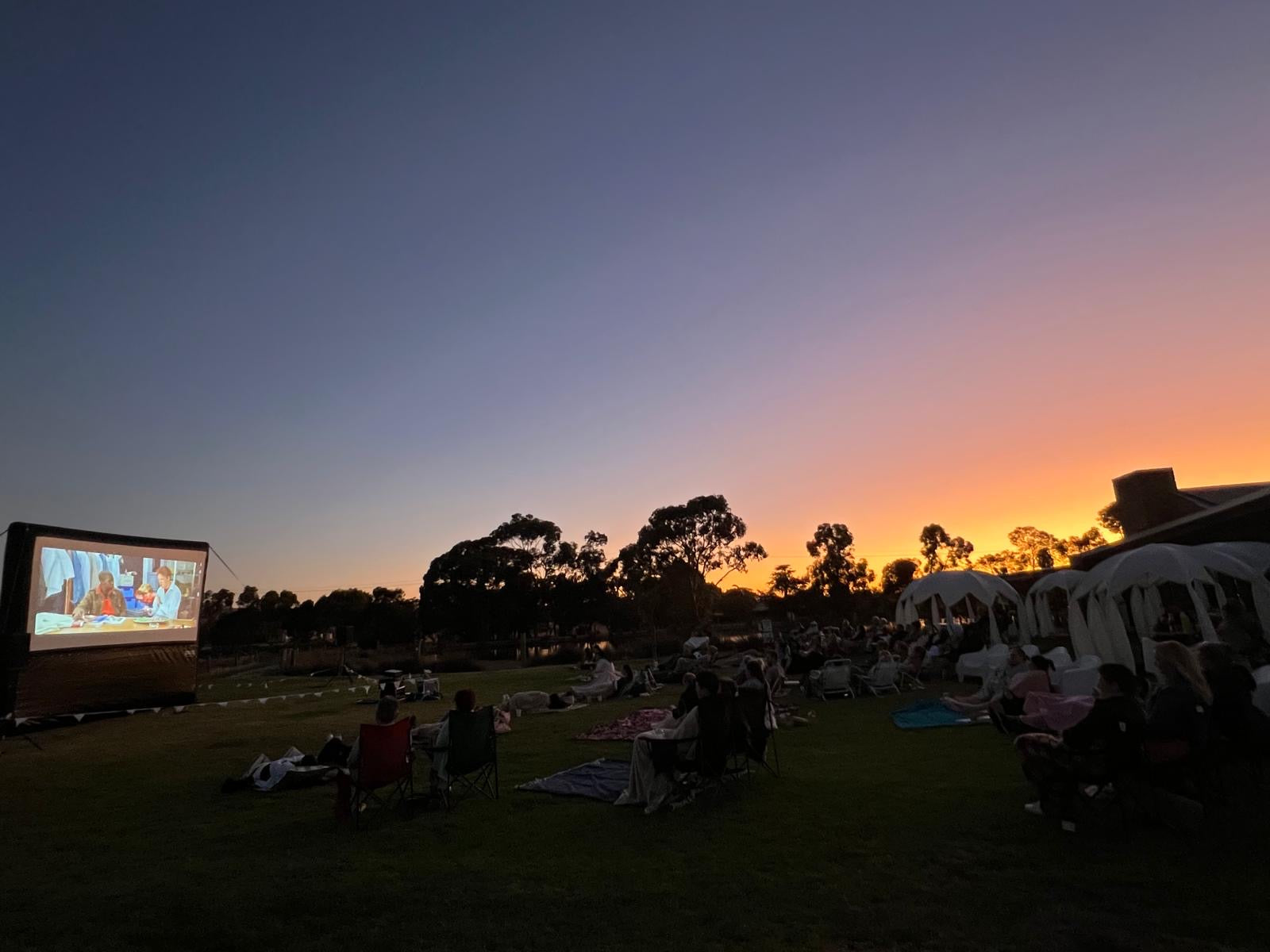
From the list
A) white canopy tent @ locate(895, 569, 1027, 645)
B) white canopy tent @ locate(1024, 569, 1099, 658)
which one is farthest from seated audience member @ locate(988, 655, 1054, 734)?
white canopy tent @ locate(895, 569, 1027, 645)

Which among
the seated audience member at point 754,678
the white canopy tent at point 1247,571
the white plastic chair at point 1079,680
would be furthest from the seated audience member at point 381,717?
the white canopy tent at point 1247,571

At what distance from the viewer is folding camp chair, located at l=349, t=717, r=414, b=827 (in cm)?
635

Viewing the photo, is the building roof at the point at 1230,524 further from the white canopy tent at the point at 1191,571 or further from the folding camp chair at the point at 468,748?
the folding camp chair at the point at 468,748

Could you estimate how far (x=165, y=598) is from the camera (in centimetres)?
1939

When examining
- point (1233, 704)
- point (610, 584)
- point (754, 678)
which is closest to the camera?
point (1233, 704)

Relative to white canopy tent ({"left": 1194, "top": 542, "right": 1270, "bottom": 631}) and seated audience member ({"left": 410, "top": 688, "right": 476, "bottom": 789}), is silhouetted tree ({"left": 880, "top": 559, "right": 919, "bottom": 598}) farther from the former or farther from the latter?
seated audience member ({"left": 410, "top": 688, "right": 476, "bottom": 789})

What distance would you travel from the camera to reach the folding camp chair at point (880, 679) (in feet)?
48.3

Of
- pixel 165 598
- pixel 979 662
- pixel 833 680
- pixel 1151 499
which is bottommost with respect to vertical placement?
pixel 833 680

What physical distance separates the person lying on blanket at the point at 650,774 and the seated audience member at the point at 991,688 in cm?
560

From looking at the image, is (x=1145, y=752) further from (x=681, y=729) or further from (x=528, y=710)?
(x=528, y=710)

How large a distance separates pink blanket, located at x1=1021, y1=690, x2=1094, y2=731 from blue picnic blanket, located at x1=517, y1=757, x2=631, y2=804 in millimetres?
4280

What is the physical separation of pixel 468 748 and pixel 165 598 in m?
17.0

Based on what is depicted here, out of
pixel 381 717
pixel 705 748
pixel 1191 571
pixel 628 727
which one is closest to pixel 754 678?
pixel 705 748

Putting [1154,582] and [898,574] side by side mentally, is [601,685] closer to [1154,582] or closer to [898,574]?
[1154,582]
